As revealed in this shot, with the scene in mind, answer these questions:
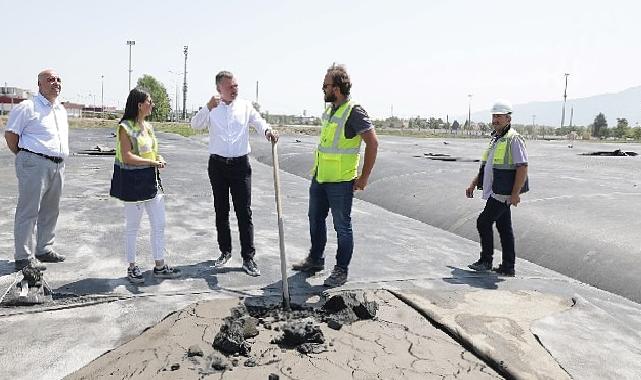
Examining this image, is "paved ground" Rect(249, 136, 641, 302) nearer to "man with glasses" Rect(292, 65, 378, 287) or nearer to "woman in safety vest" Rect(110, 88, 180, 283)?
"man with glasses" Rect(292, 65, 378, 287)

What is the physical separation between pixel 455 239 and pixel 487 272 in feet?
5.33

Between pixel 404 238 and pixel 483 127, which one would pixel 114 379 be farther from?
pixel 483 127

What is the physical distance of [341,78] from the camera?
4.43 m

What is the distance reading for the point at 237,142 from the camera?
4.74 m

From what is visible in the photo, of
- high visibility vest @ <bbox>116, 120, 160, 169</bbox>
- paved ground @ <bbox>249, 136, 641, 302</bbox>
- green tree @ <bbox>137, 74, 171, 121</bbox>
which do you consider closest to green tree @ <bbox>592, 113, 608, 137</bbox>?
green tree @ <bbox>137, 74, 171, 121</bbox>

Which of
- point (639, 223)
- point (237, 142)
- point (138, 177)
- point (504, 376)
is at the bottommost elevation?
point (504, 376)

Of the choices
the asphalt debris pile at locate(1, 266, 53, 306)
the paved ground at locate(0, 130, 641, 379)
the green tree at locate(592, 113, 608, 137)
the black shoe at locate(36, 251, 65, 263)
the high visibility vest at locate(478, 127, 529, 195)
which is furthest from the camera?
the green tree at locate(592, 113, 608, 137)

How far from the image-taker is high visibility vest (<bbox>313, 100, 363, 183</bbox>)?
445 cm

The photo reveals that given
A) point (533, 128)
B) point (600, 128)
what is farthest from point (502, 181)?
point (533, 128)

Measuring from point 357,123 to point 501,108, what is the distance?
5.25ft

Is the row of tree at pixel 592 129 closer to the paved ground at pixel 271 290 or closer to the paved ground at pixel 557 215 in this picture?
the paved ground at pixel 557 215

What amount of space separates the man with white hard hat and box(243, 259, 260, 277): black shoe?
7.45 ft

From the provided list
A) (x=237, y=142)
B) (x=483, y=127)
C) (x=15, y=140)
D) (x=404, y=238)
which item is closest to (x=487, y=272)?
(x=404, y=238)

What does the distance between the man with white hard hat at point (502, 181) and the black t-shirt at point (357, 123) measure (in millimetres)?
1474
